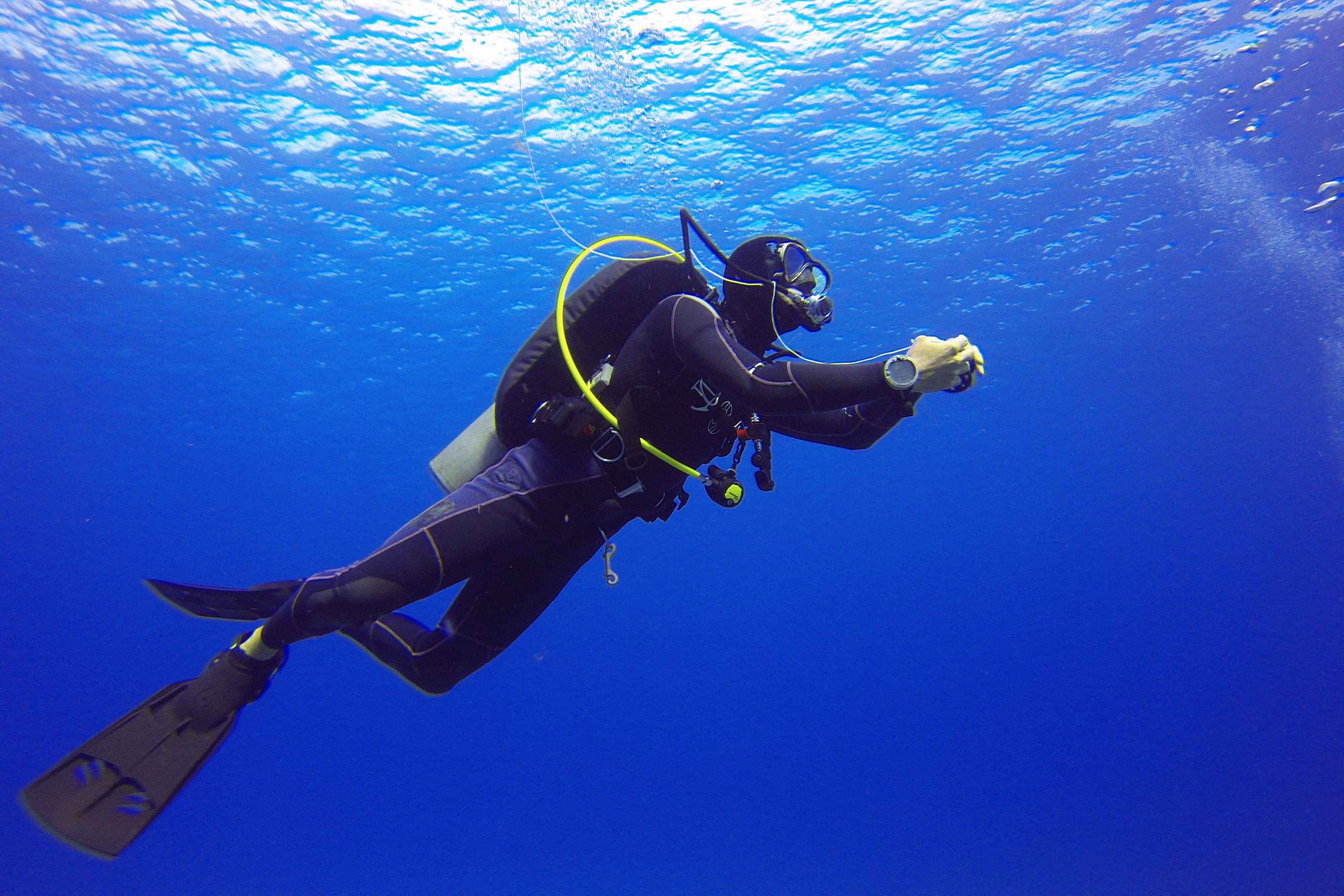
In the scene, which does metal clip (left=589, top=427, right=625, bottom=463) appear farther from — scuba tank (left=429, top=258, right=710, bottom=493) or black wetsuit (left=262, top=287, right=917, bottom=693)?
scuba tank (left=429, top=258, right=710, bottom=493)

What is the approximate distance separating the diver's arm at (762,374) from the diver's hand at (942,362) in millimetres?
123

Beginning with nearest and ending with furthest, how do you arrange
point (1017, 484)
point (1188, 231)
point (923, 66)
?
1. point (923, 66)
2. point (1188, 231)
3. point (1017, 484)

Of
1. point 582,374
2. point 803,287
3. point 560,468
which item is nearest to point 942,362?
point 803,287

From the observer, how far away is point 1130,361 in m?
24.8

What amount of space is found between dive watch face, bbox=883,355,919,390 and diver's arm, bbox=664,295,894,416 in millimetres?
31

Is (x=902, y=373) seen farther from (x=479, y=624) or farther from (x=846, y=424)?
(x=479, y=624)

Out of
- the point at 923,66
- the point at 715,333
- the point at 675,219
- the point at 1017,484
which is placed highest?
the point at 1017,484

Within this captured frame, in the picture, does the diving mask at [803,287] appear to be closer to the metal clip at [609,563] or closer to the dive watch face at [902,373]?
the dive watch face at [902,373]

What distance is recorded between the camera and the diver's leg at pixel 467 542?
251cm

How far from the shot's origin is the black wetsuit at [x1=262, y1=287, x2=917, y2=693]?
7.97 ft

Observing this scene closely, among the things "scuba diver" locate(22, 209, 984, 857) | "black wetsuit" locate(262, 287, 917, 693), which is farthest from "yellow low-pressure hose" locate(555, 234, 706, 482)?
"black wetsuit" locate(262, 287, 917, 693)

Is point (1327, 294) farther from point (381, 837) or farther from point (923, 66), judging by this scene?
point (381, 837)

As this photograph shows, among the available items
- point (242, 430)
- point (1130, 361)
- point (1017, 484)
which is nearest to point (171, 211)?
point (242, 430)

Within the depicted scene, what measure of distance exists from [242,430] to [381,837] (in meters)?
21.0
